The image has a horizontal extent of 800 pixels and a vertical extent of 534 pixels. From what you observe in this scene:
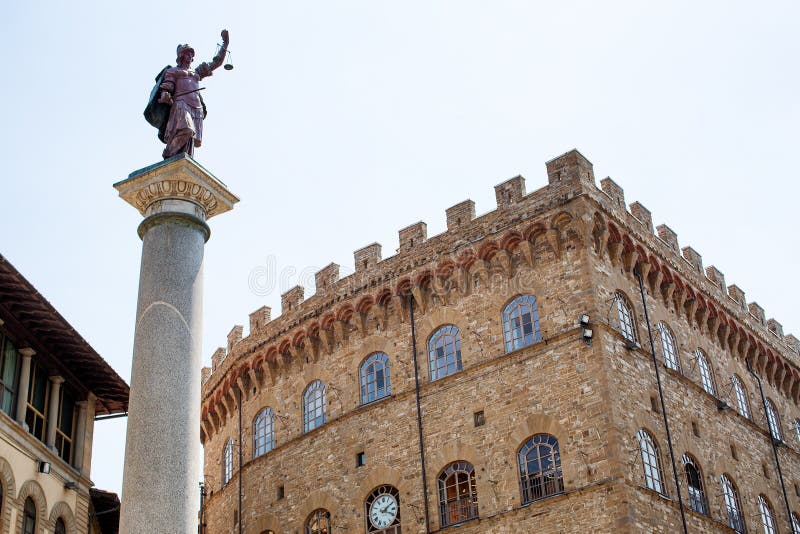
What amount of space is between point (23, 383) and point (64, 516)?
3.54m

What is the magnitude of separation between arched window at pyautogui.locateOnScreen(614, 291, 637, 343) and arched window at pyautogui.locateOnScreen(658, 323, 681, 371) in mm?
1442

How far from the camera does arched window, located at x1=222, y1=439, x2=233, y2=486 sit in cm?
3481

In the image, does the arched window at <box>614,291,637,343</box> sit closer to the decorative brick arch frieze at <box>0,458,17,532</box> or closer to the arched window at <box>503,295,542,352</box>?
the arched window at <box>503,295,542,352</box>

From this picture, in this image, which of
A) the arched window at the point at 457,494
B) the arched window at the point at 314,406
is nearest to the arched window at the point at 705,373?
the arched window at the point at 457,494

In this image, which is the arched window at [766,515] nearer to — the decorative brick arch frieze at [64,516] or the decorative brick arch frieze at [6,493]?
the decorative brick arch frieze at [64,516]

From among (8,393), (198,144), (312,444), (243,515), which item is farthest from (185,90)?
(243,515)

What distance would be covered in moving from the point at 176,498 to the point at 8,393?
1049 cm

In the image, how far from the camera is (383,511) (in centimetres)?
2856

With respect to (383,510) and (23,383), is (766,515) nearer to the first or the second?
(383,510)

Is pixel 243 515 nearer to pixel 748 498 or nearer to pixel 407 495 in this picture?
pixel 407 495

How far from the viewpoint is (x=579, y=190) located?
27.6m

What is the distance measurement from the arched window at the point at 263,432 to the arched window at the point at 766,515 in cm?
1452

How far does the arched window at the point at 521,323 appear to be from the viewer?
27500 millimetres

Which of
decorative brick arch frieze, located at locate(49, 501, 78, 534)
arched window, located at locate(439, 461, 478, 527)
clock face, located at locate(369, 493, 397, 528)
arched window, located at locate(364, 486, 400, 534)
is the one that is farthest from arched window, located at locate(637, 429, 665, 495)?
decorative brick arch frieze, located at locate(49, 501, 78, 534)
